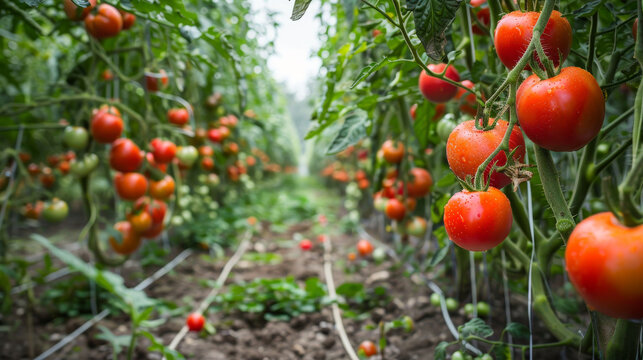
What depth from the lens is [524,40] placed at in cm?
43

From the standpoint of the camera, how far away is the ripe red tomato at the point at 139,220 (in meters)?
1.38

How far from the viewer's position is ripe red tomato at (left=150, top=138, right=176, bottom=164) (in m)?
1.41

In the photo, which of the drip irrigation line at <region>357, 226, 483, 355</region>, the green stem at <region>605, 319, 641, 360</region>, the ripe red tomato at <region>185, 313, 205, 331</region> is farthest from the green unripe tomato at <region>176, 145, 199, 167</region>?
the green stem at <region>605, 319, 641, 360</region>

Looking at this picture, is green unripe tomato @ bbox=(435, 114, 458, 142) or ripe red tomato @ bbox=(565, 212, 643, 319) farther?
green unripe tomato @ bbox=(435, 114, 458, 142)

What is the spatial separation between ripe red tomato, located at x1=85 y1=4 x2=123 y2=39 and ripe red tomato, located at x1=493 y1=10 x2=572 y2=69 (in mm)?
1074

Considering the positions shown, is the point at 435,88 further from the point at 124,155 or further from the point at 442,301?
the point at 124,155

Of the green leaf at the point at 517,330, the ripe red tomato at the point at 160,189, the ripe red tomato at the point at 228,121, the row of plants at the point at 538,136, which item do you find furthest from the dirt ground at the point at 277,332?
the ripe red tomato at the point at 228,121

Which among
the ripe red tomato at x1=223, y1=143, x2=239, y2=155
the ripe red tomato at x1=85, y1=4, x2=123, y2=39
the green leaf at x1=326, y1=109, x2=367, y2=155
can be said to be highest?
the ripe red tomato at x1=85, y1=4, x2=123, y2=39

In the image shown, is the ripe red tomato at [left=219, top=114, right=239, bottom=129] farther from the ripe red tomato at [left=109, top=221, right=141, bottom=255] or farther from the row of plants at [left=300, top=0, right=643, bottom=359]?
the row of plants at [left=300, top=0, right=643, bottom=359]

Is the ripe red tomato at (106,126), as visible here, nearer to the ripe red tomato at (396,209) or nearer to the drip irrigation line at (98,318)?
the drip irrigation line at (98,318)

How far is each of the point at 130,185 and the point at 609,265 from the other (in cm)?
130

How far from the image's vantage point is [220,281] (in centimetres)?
197

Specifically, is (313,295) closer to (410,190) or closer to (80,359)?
(410,190)

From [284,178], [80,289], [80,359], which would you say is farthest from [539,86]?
[284,178]
